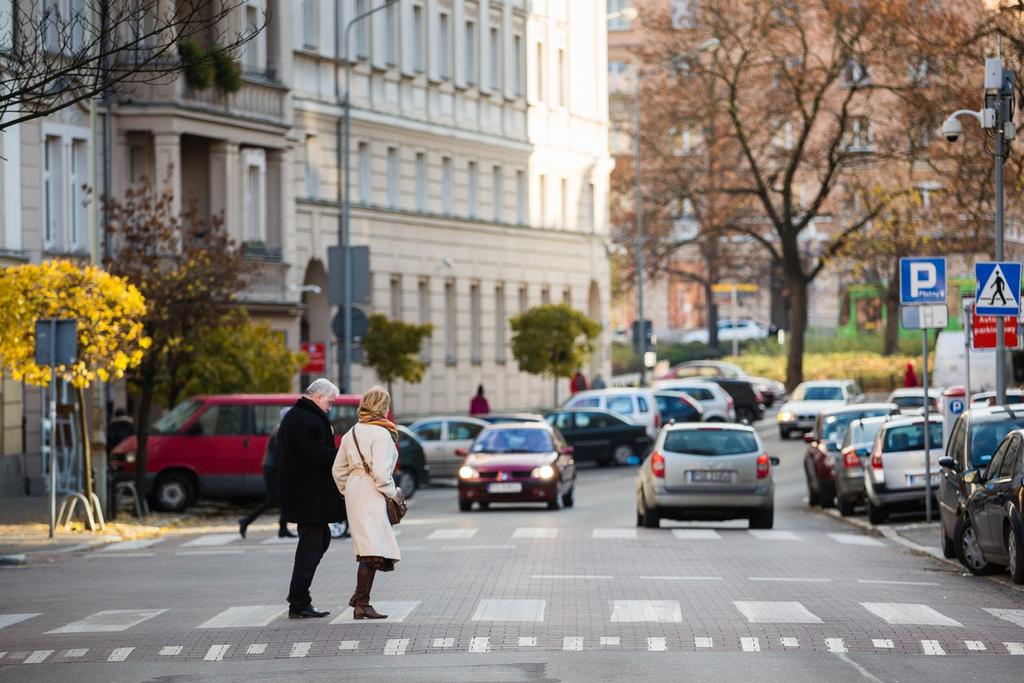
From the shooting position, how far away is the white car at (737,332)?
4345 inches

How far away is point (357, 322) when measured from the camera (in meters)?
46.9

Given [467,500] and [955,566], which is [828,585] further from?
[467,500]

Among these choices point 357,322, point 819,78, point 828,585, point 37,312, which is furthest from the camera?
point 819,78

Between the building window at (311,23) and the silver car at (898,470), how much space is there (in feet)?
98.6

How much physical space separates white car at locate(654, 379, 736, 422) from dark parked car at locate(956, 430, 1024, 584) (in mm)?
41984

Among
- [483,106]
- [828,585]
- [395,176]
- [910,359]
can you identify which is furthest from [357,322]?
[910,359]

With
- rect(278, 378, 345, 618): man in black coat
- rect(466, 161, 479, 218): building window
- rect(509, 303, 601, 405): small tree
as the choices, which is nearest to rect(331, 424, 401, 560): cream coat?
rect(278, 378, 345, 618): man in black coat

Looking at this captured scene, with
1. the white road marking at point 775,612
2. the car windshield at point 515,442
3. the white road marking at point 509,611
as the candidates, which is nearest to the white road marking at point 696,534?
the car windshield at point 515,442

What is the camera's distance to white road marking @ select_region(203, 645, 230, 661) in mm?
14227

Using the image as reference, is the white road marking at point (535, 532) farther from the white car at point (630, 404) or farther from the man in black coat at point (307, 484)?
the white car at point (630, 404)

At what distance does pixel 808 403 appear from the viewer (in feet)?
200

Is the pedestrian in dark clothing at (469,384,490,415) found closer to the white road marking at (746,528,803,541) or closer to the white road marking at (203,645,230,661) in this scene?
the white road marking at (746,528,803,541)

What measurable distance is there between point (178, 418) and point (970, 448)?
53.6 ft

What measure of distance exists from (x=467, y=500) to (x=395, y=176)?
28.3 metres
